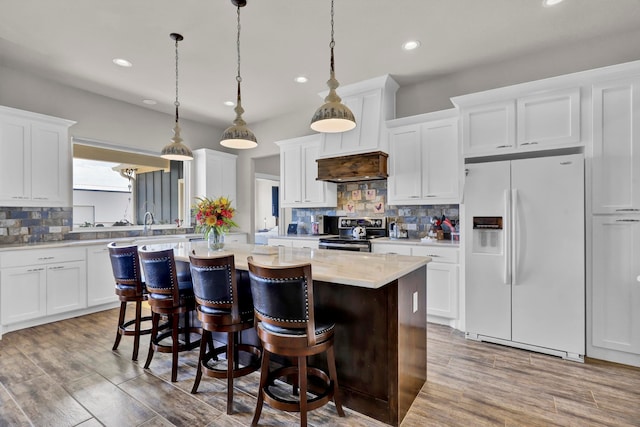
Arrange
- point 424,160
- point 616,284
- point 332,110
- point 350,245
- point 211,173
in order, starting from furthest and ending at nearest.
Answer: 1. point 211,173
2. point 350,245
3. point 424,160
4. point 616,284
5. point 332,110

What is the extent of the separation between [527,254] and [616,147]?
116 cm

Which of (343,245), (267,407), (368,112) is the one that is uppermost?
(368,112)

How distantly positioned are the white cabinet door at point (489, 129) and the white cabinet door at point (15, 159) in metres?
5.08

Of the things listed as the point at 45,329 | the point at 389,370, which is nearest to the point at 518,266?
the point at 389,370

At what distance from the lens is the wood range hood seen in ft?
13.3

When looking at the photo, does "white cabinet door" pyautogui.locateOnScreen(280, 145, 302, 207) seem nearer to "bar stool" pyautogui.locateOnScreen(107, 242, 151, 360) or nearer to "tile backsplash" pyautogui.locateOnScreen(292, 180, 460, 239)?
"tile backsplash" pyautogui.locateOnScreen(292, 180, 460, 239)

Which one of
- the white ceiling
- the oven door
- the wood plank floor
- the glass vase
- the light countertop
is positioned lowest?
the wood plank floor

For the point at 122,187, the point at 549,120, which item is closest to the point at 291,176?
the point at 122,187

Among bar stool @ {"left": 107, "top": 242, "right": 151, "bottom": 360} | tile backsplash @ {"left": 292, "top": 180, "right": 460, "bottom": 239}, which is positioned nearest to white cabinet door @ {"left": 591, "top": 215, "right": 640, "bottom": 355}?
tile backsplash @ {"left": 292, "top": 180, "right": 460, "bottom": 239}

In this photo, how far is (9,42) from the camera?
318 cm

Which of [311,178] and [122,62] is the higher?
[122,62]

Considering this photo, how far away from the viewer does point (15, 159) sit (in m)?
3.63

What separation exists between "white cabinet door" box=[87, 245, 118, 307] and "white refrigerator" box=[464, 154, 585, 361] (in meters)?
4.49

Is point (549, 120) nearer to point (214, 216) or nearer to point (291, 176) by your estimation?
point (214, 216)
